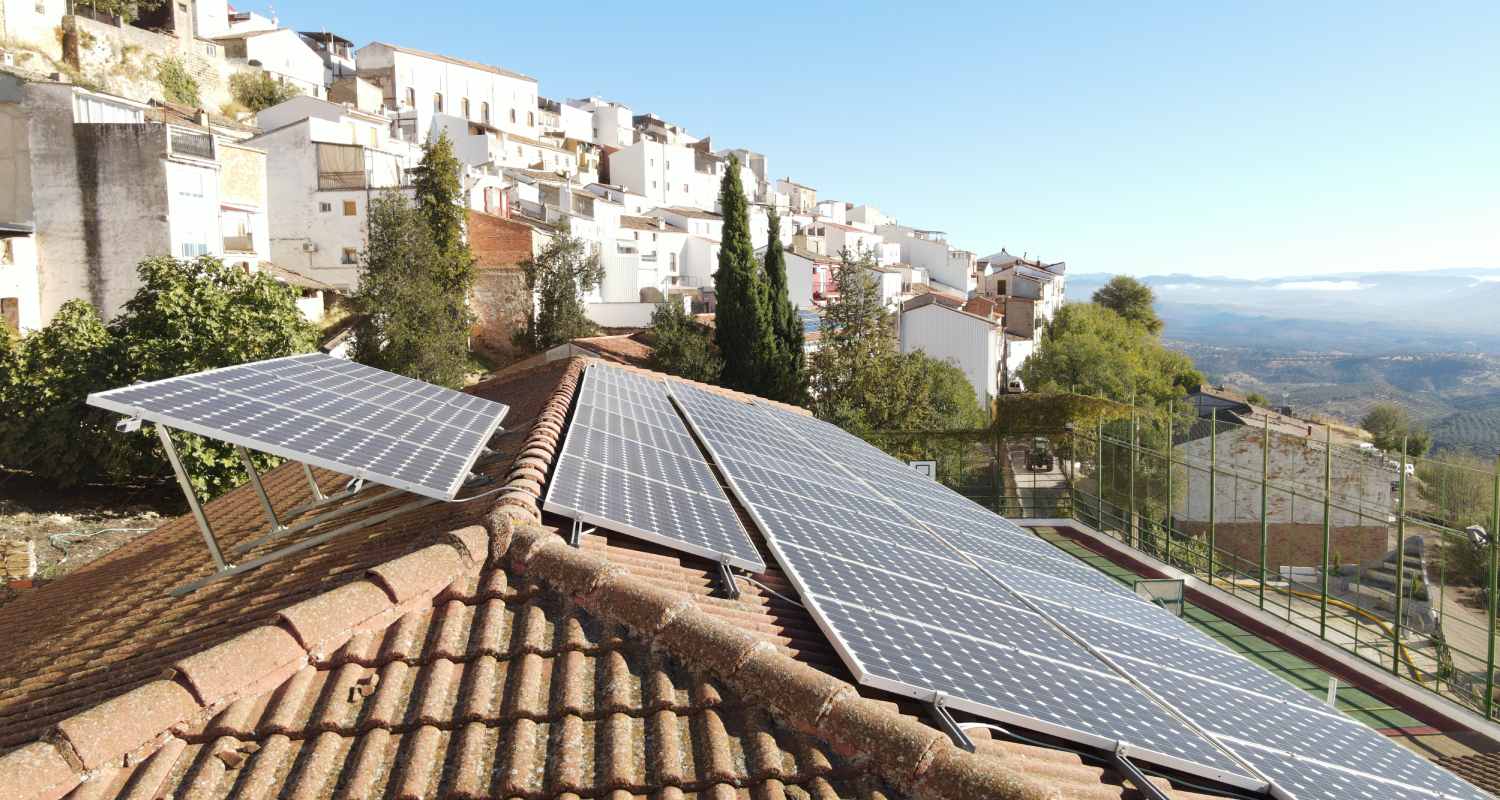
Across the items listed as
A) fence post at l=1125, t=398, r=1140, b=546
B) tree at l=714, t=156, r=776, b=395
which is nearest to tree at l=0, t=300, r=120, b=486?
tree at l=714, t=156, r=776, b=395

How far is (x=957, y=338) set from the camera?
60.0 meters

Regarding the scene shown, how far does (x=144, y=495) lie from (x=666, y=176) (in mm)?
68111

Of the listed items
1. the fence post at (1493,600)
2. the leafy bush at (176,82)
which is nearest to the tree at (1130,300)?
the leafy bush at (176,82)

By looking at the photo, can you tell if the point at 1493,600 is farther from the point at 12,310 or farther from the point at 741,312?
the point at 12,310

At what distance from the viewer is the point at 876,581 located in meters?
6.33

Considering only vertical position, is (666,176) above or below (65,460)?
above

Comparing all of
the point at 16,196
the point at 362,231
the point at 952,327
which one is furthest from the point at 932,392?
the point at 16,196

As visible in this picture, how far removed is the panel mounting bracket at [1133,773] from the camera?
434cm

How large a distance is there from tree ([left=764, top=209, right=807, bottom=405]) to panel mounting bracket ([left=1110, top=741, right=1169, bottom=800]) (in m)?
35.8

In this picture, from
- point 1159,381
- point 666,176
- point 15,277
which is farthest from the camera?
point 666,176

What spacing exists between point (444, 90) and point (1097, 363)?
62.1m

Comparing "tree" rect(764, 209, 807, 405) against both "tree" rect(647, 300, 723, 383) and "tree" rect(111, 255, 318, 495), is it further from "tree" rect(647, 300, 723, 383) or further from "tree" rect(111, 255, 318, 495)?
"tree" rect(111, 255, 318, 495)

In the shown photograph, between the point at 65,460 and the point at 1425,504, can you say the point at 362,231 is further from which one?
the point at 1425,504

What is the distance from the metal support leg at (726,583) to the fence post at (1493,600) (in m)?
13.2
